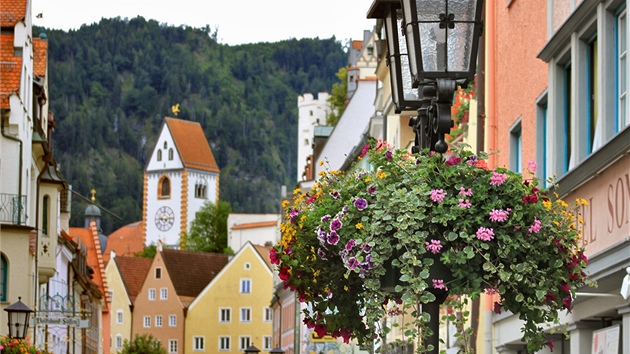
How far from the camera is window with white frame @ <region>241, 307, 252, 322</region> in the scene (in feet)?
336

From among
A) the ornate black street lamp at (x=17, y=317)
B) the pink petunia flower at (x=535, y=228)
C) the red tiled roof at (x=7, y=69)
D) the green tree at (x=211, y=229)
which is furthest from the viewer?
the green tree at (x=211, y=229)

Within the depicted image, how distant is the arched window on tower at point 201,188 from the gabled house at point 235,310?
80.7m

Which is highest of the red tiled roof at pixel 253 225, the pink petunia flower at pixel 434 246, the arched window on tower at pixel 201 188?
the arched window on tower at pixel 201 188

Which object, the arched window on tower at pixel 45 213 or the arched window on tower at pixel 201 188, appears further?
the arched window on tower at pixel 201 188

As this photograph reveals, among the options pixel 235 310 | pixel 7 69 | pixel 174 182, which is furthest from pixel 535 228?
pixel 174 182

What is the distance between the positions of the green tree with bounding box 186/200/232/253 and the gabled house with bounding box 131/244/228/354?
1760 inches

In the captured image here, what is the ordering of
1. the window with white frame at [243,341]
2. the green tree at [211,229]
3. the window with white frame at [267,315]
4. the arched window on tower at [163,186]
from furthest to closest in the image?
the arched window on tower at [163,186]
the green tree at [211,229]
the window with white frame at [243,341]
the window with white frame at [267,315]

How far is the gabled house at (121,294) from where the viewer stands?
112 m

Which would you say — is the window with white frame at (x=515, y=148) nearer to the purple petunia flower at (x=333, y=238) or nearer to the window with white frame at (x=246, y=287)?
the purple petunia flower at (x=333, y=238)

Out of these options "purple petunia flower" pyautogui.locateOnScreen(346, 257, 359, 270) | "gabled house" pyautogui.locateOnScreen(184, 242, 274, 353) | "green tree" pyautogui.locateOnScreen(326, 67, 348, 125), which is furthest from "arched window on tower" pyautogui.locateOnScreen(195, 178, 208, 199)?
"purple petunia flower" pyautogui.locateOnScreen(346, 257, 359, 270)

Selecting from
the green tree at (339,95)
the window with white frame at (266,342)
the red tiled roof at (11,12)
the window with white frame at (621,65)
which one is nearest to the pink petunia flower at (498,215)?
the window with white frame at (621,65)

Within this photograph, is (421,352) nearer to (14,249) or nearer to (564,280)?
(564,280)

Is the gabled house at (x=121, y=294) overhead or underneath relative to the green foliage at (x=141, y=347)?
overhead

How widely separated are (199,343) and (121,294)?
11411 millimetres
